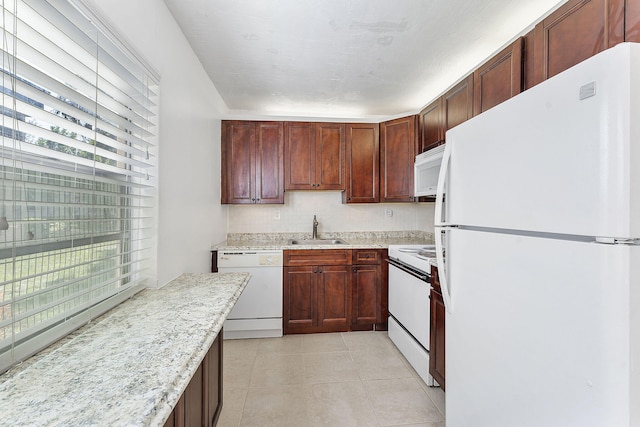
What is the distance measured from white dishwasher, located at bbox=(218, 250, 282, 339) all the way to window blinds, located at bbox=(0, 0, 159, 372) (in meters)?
1.43

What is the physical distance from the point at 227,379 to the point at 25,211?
6.01 ft

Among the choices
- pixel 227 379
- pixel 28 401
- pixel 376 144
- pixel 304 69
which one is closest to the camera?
pixel 28 401

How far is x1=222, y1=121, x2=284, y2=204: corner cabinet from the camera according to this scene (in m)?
3.05

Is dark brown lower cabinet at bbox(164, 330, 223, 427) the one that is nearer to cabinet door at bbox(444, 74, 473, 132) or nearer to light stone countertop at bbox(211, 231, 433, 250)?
light stone countertop at bbox(211, 231, 433, 250)

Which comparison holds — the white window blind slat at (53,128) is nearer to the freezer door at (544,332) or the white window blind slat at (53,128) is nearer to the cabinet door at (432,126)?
the freezer door at (544,332)

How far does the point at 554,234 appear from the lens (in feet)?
2.75

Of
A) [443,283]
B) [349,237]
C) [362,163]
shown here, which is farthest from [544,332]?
[349,237]

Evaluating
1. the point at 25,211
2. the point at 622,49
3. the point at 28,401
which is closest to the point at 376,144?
the point at 622,49

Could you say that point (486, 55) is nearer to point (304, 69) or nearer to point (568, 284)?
point (304, 69)

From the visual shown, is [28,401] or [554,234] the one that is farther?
[554,234]

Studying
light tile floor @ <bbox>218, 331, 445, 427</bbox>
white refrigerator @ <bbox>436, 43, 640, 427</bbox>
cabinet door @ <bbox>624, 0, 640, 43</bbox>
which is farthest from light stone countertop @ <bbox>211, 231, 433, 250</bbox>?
cabinet door @ <bbox>624, 0, 640, 43</bbox>

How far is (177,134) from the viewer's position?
1.79 meters

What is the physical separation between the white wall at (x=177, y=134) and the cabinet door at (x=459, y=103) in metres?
1.99

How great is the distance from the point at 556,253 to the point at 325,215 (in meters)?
2.75
